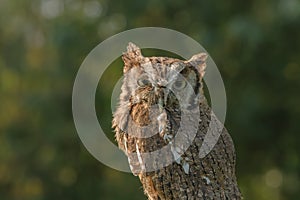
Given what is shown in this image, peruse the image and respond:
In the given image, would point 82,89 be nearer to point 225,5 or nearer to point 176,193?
point 225,5

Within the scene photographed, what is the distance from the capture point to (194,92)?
12.1ft

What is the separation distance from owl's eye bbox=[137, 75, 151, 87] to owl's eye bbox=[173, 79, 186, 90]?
11cm

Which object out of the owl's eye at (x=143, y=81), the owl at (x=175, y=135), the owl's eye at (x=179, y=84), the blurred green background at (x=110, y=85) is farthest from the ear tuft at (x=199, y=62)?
the blurred green background at (x=110, y=85)

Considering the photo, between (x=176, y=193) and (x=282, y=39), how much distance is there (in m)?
6.55

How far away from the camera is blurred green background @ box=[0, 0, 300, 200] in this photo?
31.9 ft

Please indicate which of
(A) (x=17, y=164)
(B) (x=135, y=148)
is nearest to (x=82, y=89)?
(A) (x=17, y=164)

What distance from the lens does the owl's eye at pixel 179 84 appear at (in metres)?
3.60

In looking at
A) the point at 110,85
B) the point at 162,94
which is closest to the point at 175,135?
the point at 162,94

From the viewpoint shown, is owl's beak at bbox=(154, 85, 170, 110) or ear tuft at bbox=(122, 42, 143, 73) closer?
owl's beak at bbox=(154, 85, 170, 110)

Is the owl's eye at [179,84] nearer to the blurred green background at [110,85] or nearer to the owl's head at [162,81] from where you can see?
the owl's head at [162,81]

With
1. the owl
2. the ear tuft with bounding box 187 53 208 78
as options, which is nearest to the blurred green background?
the ear tuft with bounding box 187 53 208 78

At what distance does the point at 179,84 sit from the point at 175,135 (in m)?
0.21

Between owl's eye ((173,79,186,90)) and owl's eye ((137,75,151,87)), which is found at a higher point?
owl's eye ((137,75,151,87))

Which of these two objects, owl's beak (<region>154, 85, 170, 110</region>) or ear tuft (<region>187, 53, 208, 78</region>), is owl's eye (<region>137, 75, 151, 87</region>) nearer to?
owl's beak (<region>154, 85, 170, 110</region>)
